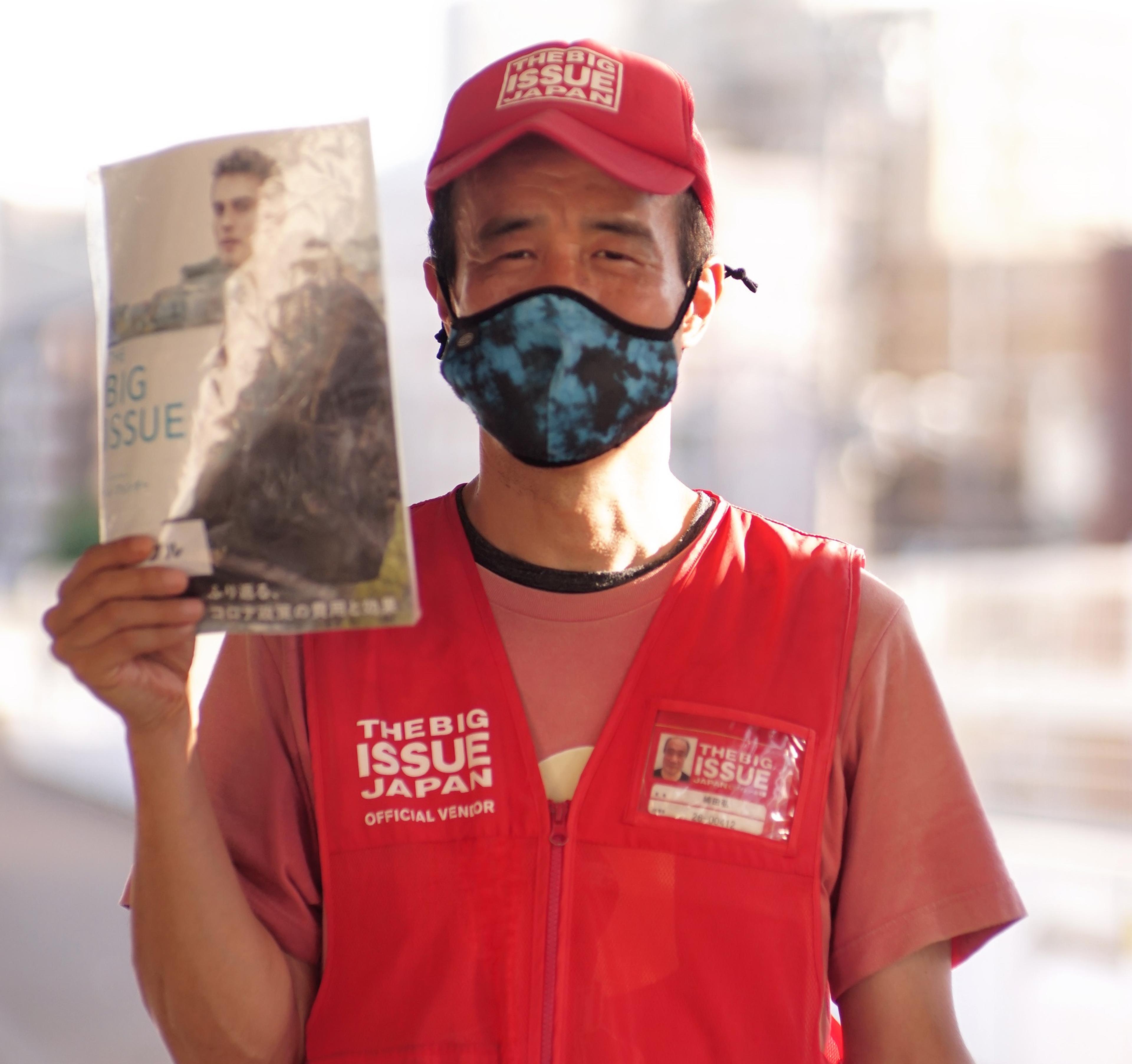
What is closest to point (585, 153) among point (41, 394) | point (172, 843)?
point (172, 843)

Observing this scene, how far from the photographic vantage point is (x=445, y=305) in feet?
4.75

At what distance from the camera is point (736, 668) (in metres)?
1.35

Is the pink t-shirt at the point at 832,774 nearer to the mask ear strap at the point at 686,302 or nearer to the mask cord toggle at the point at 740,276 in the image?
the mask ear strap at the point at 686,302

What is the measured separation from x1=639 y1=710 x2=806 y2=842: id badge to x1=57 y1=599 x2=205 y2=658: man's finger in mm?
506

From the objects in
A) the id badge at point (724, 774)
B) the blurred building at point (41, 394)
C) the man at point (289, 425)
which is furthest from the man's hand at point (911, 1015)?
the blurred building at point (41, 394)

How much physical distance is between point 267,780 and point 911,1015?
72 cm

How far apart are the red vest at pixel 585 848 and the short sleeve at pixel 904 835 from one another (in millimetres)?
42

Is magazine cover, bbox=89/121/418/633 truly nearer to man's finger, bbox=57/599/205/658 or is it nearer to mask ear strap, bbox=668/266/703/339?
man's finger, bbox=57/599/205/658

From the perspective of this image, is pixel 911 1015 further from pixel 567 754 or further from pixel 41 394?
pixel 41 394

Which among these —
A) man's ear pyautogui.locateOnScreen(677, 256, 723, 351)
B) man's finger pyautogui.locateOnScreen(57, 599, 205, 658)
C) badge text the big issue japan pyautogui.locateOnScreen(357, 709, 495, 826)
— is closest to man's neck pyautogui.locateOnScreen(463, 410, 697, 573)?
man's ear pyautogui.locateOnScreen(677, 256, 723, 351)

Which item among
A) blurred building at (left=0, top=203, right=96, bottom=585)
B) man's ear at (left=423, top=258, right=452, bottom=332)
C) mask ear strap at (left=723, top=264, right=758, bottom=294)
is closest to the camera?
man's ear at (left=423, top=258, right=452, bottom=332)

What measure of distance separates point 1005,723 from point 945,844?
212 inches

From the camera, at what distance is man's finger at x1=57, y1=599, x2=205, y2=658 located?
1.07 meters

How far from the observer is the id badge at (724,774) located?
1277 mm
